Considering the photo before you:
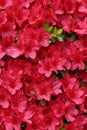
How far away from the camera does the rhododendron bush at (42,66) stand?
281 centimetres

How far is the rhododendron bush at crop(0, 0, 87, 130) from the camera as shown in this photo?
2.81 meters

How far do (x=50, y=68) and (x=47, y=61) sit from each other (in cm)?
5

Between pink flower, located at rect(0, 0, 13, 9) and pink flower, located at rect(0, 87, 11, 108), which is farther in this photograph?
pink flower, located at rect(0, 0, 13, 9)

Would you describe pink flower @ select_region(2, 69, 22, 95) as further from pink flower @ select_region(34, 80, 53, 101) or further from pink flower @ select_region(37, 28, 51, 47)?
pink flower @ select_region(37, 28, 51, 47)

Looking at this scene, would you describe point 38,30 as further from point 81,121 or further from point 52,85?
point 81,121

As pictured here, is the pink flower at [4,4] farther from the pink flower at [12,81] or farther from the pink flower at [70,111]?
the pink flower at [70,111]

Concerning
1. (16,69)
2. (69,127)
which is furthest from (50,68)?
(69,127)

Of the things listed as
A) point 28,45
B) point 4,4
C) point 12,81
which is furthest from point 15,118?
point 4,4

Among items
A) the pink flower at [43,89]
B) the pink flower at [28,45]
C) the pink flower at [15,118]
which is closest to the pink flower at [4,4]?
the pink flower at [28,45]

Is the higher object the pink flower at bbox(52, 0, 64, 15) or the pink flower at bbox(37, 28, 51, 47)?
the pink flower at bbox(52, 0, 64, 15)

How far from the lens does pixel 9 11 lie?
2928 mm

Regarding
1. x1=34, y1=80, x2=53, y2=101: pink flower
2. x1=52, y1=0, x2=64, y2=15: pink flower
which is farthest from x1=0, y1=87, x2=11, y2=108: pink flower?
x1=52, y1=0, x2=64, y2=15: pink flower

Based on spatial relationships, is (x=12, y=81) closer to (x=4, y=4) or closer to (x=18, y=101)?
(x=18, y=101)

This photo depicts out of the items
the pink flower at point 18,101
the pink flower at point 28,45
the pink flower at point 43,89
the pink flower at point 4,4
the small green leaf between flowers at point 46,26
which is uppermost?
the pink flower at point 4,4
